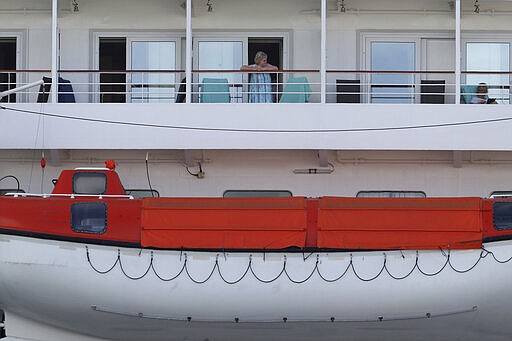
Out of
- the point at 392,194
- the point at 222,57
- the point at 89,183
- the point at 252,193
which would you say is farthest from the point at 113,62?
the point at 392,194

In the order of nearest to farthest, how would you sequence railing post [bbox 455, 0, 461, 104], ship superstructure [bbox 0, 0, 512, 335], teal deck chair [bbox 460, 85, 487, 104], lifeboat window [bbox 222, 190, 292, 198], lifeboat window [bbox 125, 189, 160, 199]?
1. ship superstructure [bbox 0, 0, 512, 335]
2. railing post [bbox 455, 0, 461, 104]
3. lifeboat window [bbox 222, 190, 292, 198]
4. lifeboat window [bbox 125, 189, 160, 199]
5. teal deck chair [bbox 460, 85, 487, 104]

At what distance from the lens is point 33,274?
10.5 m

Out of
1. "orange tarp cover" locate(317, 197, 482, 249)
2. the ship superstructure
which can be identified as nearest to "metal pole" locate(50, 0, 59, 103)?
the ship superstructure

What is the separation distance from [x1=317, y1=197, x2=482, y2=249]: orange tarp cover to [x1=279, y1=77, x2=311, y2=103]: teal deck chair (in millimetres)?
2619

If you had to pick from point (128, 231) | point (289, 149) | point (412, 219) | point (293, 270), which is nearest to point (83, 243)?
point (128, 231)

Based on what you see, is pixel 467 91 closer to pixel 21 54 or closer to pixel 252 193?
pixel 252 193

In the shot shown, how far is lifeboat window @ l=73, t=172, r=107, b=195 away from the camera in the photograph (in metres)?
11.4

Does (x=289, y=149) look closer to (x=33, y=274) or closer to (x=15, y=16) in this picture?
(x=33, y=274)

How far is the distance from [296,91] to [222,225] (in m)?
3.15

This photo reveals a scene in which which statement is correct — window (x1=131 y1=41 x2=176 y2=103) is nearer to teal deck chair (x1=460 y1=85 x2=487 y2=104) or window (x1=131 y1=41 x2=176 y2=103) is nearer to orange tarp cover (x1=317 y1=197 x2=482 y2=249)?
orange tarp cover (x1=317 y1=197 x2=482 y2=249)

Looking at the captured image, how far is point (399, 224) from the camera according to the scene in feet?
34.6

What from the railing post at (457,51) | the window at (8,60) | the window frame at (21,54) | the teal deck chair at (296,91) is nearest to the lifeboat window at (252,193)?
the teal deck chair at (296,91)

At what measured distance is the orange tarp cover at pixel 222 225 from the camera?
34.4 feet

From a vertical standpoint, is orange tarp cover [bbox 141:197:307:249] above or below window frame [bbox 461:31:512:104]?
below
